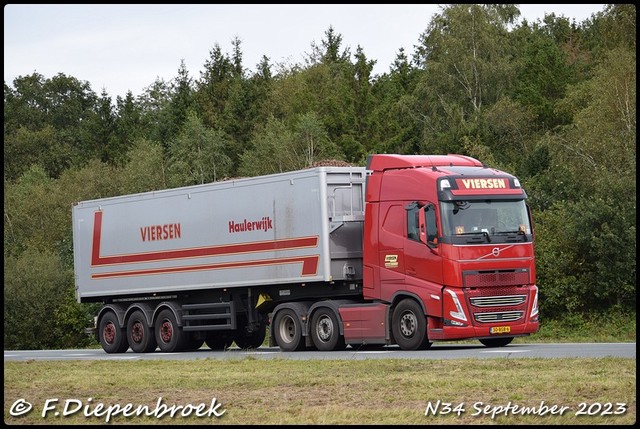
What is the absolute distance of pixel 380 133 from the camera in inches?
2965

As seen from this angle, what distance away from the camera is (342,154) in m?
72.6

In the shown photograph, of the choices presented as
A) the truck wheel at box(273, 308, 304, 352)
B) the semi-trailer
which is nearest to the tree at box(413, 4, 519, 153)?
the semi-trailer

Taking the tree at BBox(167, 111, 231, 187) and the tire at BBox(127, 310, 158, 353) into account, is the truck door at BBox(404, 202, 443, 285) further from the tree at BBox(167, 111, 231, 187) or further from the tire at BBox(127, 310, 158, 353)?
the tree at BBox(167, 111, 231, 187)

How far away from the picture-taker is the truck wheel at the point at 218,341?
30156 mm

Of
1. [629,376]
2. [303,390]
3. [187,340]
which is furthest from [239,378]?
[187,340]

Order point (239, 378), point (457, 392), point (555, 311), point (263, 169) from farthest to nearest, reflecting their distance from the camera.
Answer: point (263, 169) → point (555, 311) → point (239, 378) → point (457, 392)

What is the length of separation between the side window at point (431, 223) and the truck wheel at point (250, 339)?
764 cm

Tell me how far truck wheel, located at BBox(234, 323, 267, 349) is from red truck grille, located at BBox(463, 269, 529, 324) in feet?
25.5

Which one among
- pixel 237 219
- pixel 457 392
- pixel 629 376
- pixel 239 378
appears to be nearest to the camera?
pixel 457 392

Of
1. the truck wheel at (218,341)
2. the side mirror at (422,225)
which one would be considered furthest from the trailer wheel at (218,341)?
the side mirror at (422,225)

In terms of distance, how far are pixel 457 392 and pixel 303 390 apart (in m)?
2.09

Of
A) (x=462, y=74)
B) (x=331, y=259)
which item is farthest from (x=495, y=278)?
(x=462, y=74)

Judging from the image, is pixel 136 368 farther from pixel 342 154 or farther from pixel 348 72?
pixel 348 72

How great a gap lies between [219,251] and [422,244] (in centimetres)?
587
